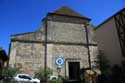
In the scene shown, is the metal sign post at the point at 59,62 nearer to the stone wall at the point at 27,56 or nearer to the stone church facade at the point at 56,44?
the stone church facade at the point at 56,44

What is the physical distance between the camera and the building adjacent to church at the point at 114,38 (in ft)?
62.5

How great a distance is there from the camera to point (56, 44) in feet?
80.1

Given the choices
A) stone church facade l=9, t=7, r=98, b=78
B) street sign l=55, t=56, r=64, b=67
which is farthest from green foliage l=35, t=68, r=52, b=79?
street sign l=55, t=56, r=64, b=67

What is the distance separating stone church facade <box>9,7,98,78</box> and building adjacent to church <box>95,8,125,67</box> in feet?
12.9

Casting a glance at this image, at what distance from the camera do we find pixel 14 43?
72.2ft

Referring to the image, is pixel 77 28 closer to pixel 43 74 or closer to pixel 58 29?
pixel 58 29

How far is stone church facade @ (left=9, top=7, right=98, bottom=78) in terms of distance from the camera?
22.2m

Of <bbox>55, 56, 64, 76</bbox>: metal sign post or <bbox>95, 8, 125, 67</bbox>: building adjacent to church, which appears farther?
<bbox>55, 56, 64, 76</bbox>: metal sign post

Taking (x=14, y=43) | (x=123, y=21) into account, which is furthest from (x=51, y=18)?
(x=123, y=21)

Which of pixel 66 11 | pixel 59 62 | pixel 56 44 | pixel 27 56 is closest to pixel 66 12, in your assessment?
pixel 66 11

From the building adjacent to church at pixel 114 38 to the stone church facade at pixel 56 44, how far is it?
3.93 m

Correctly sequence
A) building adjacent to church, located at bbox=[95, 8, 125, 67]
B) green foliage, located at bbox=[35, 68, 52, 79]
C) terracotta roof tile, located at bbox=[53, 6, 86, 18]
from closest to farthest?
building adjacent to church, located at bbox=[95, 8, 125, 67] < green foliage, located at bbox=[35, 68, 52, 79] < terracotta roof tile, located at bbox=[53, 6, 86, 18]

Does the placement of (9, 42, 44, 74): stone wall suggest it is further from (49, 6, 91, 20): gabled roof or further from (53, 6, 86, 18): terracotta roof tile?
(53, 6, 86, 18): terracotta roof tile

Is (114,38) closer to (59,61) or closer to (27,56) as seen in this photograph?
(59,61)
